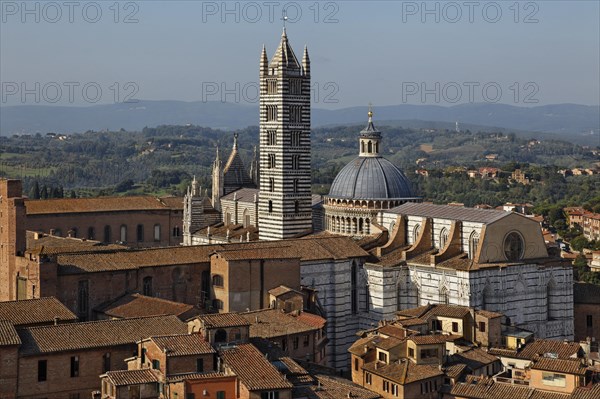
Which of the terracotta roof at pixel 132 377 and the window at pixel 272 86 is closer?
the terracotta roof at pixel 132 377

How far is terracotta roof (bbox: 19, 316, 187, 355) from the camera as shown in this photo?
35906 mm

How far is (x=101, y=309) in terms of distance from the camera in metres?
43.8

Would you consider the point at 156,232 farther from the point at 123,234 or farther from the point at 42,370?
the point at 42,370

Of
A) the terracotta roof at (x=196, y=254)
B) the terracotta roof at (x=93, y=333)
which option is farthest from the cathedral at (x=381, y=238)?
the terracotta roof at (x=93, y=333)

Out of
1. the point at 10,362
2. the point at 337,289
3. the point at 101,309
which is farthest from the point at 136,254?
the point at 10,362

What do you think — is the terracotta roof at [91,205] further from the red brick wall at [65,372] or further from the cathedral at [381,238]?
the red brick wall at [65,372]

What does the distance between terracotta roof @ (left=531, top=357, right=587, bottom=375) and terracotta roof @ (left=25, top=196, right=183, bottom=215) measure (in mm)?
37493

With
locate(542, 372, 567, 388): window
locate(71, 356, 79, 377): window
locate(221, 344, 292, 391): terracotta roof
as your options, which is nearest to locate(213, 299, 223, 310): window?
locate(221, 344, 292, 391): terracotta roof

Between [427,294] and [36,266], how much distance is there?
15.9m

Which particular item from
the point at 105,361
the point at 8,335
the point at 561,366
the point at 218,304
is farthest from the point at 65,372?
the point at 561,366

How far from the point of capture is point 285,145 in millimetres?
55469

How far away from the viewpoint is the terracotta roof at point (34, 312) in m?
38.4

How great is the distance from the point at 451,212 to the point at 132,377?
20279 mm

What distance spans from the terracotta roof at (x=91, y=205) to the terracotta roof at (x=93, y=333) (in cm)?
3034
